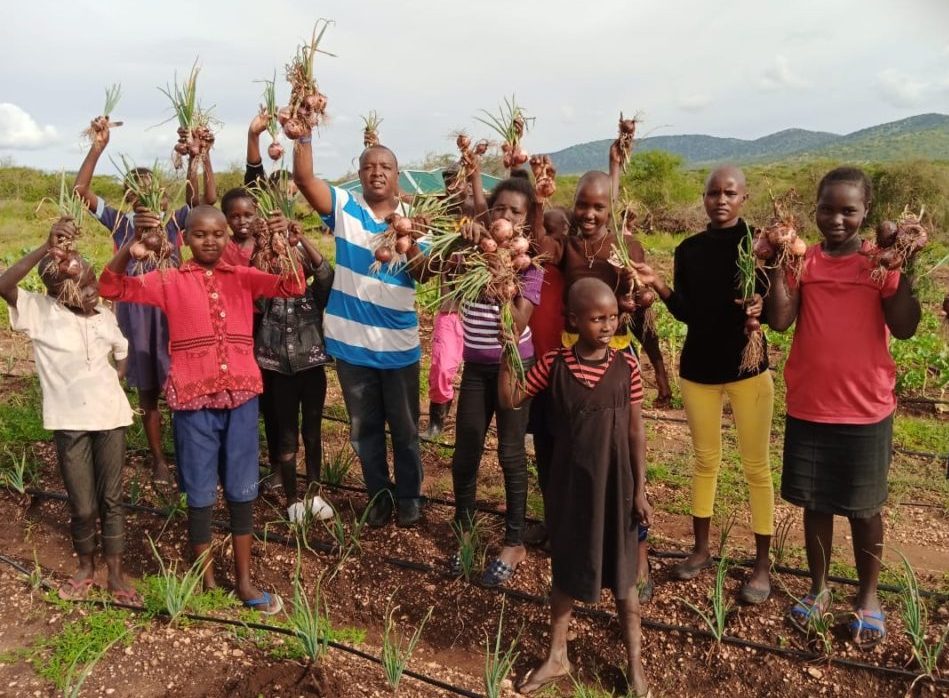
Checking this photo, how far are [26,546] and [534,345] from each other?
9.15 ft

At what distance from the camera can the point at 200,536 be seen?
2934 mm

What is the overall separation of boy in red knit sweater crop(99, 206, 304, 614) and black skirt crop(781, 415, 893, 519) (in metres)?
2.11

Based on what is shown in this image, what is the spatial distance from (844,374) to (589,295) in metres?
1.05

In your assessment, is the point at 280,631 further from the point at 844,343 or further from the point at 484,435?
the point at 844,343

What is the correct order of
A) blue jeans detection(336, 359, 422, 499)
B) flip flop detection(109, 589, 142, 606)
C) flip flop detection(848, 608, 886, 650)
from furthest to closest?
blue jeans detection(336, 359, 422, 499)
flip flop detection(109, 589, 142, 606)
flip flop detection(848, 608, 886, 650)

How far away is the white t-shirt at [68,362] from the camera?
2711mm

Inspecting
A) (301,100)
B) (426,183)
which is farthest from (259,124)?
(426,183)

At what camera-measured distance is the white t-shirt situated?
2711mm

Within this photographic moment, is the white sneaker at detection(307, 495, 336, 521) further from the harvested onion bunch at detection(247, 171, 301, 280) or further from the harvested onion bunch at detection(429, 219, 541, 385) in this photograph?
the harvested onion bunch at detection(429, 219, 541, 385)

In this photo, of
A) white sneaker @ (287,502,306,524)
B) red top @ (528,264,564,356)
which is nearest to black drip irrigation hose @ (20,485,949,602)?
white sneaker @ (287,502,306,524)

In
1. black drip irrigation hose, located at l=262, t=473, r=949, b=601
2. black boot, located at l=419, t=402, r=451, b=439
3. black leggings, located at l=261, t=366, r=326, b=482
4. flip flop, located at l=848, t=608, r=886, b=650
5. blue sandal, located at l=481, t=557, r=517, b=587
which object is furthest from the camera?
black boot, located at l=419, t=402, r=451, b=439

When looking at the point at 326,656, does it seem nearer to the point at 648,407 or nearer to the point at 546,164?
the point at 546,164

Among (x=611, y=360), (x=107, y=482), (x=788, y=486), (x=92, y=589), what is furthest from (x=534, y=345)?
(x=92, y=589)

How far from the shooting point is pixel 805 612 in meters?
2.84
